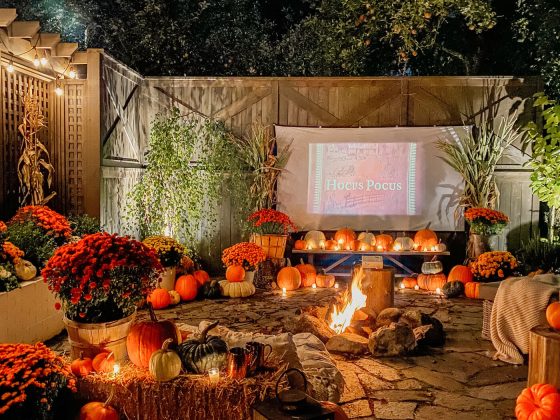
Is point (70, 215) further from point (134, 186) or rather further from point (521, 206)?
point (521, 206)

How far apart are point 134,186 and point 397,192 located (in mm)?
4196

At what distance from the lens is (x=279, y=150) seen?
944 cm

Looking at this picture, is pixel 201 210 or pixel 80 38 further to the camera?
pixel 80 38

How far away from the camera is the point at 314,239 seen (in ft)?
30.1

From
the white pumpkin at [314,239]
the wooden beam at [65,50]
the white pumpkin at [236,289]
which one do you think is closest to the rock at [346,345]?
the white pumpkin at [236,289]

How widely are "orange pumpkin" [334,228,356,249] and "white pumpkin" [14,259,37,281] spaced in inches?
192

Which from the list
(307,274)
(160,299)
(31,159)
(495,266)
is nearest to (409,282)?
(495,266)

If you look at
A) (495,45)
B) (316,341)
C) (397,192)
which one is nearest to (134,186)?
→ (397,192)

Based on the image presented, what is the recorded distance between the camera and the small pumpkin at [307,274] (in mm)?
8781

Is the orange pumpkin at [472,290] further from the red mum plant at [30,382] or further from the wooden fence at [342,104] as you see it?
the red mum plant at [30,382]

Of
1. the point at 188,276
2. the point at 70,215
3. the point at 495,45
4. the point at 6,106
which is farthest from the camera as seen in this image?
the point at 495,45

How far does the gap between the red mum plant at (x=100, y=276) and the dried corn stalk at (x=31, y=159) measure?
3503 mm

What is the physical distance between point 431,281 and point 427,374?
3692 millimetres

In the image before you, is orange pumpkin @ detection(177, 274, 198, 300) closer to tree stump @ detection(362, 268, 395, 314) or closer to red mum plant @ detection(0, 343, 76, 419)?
tree stump @ detection(362, 268, 395, 314)
